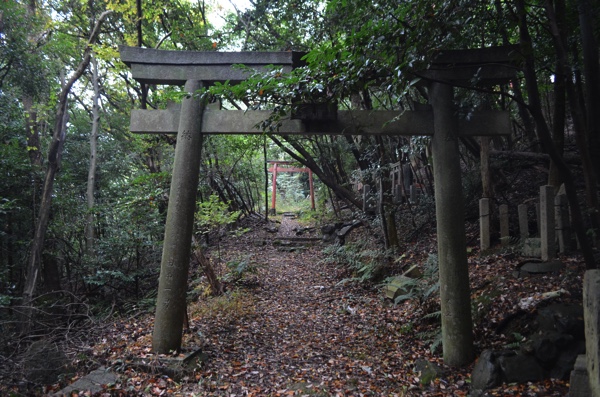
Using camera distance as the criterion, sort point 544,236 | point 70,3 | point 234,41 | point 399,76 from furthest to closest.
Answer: point 234,41 → point 70,3 → point 544,236 → point 399,76

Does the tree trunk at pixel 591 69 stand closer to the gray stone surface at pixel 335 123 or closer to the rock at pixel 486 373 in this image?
the gray stone surface at pixel 335 123

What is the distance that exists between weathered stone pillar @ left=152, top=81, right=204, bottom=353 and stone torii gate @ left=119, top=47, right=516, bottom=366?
0.5 inches

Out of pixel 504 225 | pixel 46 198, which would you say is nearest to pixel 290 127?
pixel 504 225

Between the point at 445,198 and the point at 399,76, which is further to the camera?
the point at 445,198

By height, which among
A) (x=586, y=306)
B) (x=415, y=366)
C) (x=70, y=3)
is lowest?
(x=415, y=366)

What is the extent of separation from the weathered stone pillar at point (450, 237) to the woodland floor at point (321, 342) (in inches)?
13.2

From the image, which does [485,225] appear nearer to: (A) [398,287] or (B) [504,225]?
(B) [504,225]

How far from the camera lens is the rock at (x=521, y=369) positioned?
3.64 meters

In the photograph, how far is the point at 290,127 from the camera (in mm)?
4812

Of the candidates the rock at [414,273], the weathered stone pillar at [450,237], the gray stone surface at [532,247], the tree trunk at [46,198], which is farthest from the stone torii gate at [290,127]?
the tree trunk at [46,198]

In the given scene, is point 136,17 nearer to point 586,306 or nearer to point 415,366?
point 415,366

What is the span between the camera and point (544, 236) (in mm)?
5379

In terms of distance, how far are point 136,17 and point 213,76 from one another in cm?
682

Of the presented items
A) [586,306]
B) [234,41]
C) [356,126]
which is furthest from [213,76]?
[234,41]
